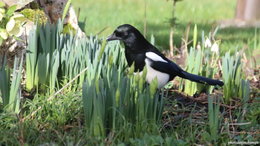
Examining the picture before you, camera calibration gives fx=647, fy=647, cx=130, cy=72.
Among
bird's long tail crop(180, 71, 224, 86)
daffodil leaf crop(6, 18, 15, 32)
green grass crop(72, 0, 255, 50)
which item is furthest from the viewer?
green grass crop(72, 0, 255, 50)

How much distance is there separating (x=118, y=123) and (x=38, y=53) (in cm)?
110

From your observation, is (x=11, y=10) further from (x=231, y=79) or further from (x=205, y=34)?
(x=205, y=34)

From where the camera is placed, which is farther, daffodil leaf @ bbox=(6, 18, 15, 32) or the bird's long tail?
the bird's long tail

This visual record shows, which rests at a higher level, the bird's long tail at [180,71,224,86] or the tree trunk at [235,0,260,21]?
the tree trunk at [235,0,260,21]

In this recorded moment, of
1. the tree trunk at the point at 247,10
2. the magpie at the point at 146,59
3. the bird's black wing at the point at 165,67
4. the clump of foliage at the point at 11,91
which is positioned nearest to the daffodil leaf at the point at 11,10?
the clump of foliage at the point at 11,91

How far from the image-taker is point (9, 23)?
11.9ft

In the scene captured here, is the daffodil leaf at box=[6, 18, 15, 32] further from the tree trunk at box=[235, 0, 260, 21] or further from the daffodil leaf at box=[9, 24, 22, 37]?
the tree trunk at box=[235, 0, 260, 21]

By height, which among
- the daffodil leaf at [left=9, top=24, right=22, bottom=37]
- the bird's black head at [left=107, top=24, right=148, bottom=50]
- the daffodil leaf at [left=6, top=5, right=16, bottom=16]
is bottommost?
the bird's black head at [left=107, top=24, right=148, bottom=50]

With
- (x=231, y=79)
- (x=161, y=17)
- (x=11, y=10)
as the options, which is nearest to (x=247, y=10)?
(x=161, y=17)

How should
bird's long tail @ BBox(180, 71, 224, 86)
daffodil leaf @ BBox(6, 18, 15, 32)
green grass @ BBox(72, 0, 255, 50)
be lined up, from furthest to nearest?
green grass @ BBox(72, 0, 255, 50) < bird's long tail @ BBox(180, 71, 224, 86) < daffodil leaf @ BBox(6, 18, 15, 32)

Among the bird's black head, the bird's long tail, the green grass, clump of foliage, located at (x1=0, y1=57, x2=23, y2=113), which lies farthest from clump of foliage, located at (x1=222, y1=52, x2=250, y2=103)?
the green grass

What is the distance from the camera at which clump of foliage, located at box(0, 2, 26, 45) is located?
143 inches

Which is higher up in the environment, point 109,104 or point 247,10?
point 247,10

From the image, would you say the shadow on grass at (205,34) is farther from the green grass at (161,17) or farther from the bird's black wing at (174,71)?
the bird's black wing at (174,71)
